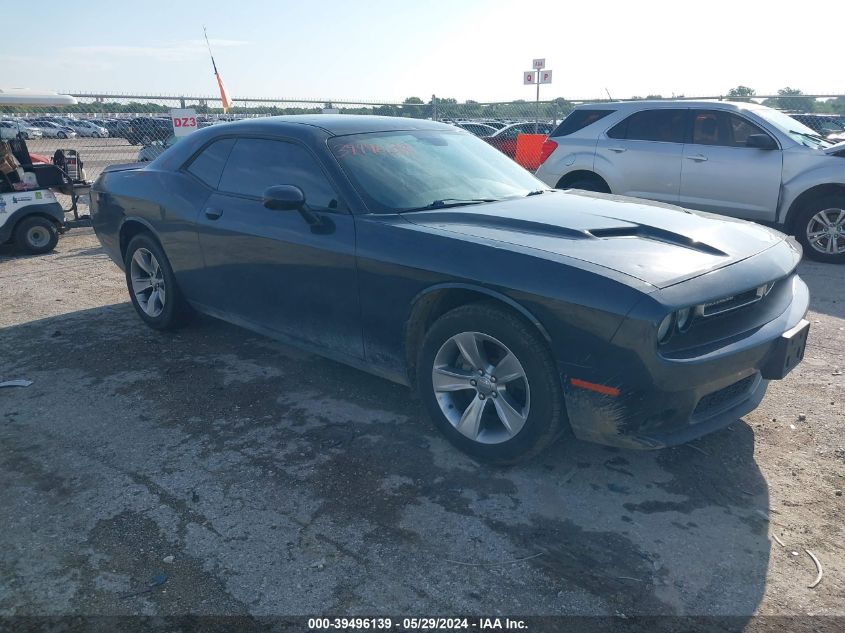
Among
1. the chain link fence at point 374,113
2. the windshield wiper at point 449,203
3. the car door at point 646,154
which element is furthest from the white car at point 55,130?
the windshield wiper at point 449,203

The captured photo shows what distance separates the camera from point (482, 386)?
330 cm

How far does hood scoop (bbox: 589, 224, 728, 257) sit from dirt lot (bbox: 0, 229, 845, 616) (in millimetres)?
1037

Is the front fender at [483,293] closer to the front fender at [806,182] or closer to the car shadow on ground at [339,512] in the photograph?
the car shadow on ground at [339,512]

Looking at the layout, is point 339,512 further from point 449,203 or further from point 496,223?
point 449,203

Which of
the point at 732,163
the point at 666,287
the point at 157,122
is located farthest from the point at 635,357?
the point at 157,122

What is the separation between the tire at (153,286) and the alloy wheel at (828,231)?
258 inches

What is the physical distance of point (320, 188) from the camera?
3984mm

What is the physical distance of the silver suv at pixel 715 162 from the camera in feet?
24.5

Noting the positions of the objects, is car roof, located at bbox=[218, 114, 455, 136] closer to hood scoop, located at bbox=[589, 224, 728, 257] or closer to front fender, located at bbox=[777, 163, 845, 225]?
hood scoop, located at bbox=[589, 224, 728, 257]

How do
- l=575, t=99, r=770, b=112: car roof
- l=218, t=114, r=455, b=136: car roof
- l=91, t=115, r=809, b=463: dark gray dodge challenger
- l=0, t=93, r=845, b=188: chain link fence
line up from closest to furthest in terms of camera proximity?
l=91, t=115, r=809, b=463: dark gray dodge challenger < l=218, t=114, r=455, b=136: car roof < l=575, t=99, r=770, b=112: car roof < l=0, t=93, r=845, b=188: chain link fence

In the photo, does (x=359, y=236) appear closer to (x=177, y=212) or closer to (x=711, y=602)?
(x=177, y=212)

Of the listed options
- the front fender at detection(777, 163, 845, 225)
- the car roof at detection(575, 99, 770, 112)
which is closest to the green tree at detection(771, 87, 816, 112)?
the car roof at detection(575, 99, 770, 112)

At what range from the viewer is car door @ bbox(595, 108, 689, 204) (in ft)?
26.9

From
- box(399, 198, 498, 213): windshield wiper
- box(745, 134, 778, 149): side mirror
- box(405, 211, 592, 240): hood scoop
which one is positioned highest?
box(399, 198, 498, 213): windshield wiper
